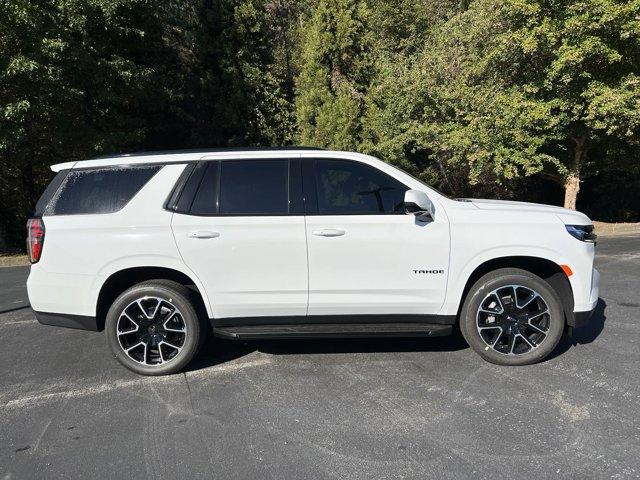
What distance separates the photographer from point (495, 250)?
156 inches

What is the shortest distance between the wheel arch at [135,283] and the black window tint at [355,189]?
4.34 feet

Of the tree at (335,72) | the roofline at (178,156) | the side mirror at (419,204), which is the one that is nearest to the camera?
the side mirror at (419,204)

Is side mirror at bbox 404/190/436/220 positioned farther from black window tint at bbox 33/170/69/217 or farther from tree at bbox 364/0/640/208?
tree at bbox 364/0/640/208

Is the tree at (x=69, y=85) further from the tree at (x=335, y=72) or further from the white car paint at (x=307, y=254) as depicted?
the white car paint at (x=307, y=254)

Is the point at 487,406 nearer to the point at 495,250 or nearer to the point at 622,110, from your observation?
the point at 495,250

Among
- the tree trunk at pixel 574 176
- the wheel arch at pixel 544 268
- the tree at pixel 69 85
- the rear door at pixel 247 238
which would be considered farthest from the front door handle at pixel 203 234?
the tree trunk at pixel 574 176

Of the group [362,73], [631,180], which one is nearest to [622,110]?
[362,73]

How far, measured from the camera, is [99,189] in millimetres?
4125

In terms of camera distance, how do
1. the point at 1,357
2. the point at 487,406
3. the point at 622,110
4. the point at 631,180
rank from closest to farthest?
the point at 487,406, the point at 1,357, the point at 622,110, the point at 631,180

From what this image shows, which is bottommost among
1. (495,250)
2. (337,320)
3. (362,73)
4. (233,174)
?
(337,320)

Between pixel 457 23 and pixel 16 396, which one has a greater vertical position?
pixel 457 23

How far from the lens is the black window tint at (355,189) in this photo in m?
4.02

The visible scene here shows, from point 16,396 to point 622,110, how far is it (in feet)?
42.1

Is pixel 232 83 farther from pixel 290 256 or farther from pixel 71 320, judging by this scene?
pixel 290 256
